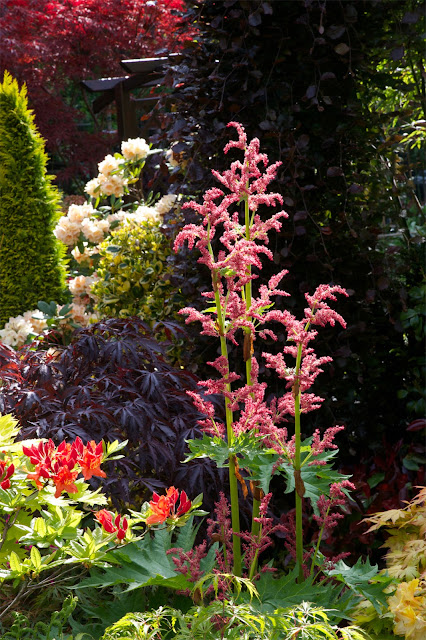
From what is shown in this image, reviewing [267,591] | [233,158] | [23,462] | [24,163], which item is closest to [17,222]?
[24,163]

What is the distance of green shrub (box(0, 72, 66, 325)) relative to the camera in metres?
5.55

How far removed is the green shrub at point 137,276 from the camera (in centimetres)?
A: 361

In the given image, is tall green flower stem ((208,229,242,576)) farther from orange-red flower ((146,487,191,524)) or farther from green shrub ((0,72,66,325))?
green shrub ((0,72,66,325))

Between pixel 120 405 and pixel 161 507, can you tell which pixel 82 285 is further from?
pixel 161 507

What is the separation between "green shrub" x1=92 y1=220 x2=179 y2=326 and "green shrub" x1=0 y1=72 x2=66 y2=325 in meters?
1.77

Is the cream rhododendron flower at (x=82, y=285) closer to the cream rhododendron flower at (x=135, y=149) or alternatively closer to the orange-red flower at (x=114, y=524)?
the cream rhododendron flower at (x=135, y=149)

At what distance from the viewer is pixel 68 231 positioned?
462 cm

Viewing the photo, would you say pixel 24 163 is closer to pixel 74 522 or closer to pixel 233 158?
pixel 233 158

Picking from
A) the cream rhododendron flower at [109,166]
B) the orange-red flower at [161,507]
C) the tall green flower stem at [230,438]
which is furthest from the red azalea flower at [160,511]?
the cream rhododendron flower at [109,166]

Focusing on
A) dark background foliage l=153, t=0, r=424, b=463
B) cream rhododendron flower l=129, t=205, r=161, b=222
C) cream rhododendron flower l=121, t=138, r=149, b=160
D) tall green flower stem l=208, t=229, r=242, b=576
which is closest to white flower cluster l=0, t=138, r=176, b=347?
cream rhododendron flower l=121, t=138, r=149, b=160

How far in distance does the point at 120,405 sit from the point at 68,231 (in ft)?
8.51

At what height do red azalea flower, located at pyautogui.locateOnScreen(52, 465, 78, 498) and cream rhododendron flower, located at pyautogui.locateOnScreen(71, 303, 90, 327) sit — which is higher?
red azalea flower, located at pyautogui.locateOnScreen(52, 465, 78, 498)

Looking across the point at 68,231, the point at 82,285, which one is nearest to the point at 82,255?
the point at 68,231

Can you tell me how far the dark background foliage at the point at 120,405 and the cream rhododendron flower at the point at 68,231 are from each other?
2.02 metres
